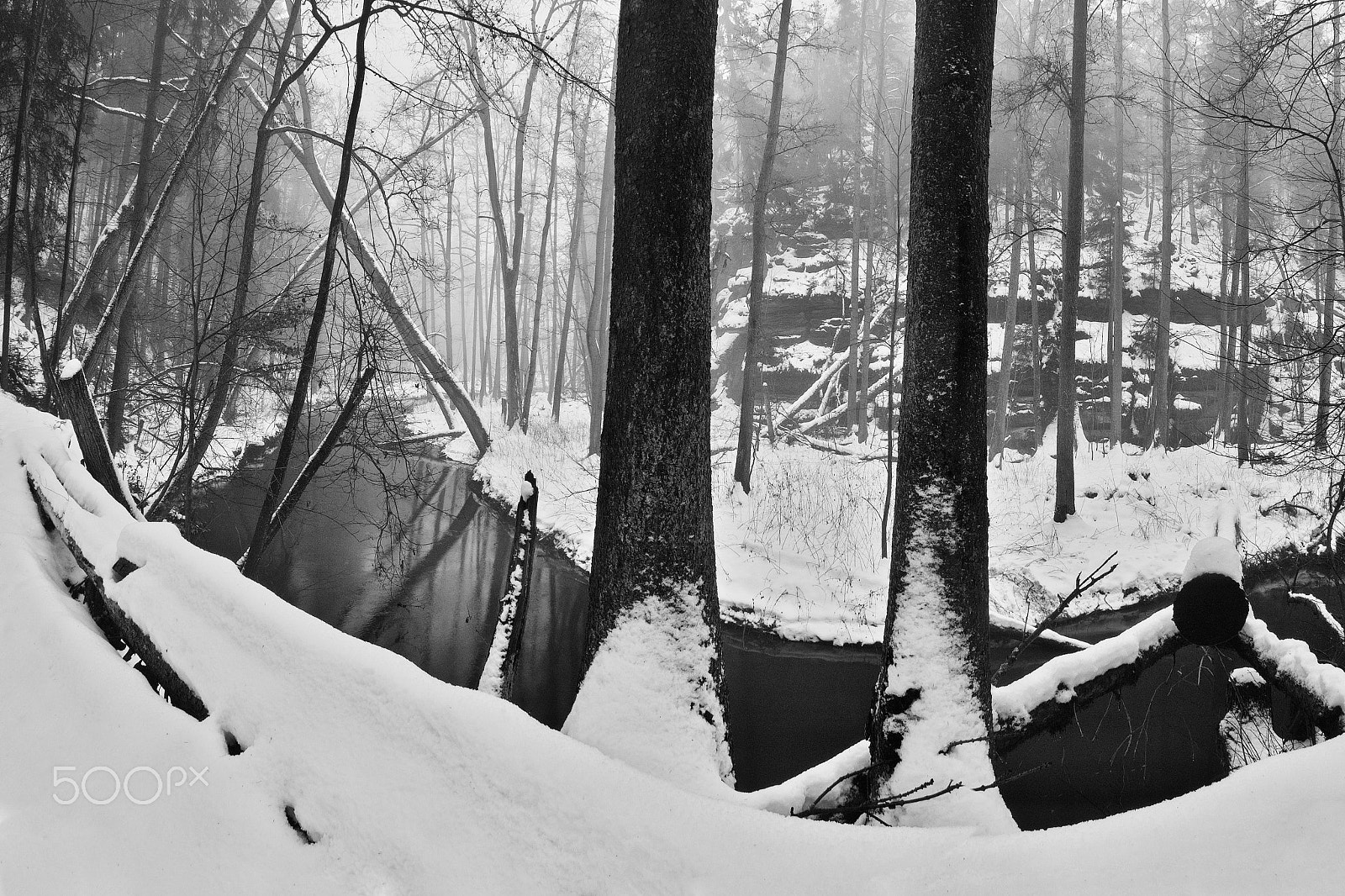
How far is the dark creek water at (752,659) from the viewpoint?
18.8ft

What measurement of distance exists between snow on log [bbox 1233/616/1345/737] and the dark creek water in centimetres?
35

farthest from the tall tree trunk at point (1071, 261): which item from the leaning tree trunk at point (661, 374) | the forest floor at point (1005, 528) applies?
the leaning tree trunk at point (661, 374)

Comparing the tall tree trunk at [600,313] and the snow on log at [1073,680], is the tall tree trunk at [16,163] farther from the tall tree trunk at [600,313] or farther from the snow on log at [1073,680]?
the tall tree trunk at [600,313]

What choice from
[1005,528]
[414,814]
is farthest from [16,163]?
[1005,528]

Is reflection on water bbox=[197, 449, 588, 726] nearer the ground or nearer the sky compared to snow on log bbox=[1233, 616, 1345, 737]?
nearer the ground

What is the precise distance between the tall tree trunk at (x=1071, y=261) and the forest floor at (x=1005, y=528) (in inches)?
29.6

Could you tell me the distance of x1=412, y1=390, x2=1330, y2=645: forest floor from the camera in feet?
29.3

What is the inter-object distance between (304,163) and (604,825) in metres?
12.3

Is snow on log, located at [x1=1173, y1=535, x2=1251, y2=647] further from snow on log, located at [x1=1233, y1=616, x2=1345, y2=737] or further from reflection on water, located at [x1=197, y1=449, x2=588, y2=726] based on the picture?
reflection on water, located at [x1=197, y1=449, x2=588, y2=726]

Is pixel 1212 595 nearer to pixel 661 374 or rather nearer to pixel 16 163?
pixel 661 374

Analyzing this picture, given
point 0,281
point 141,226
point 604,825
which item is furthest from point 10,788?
point 0,281

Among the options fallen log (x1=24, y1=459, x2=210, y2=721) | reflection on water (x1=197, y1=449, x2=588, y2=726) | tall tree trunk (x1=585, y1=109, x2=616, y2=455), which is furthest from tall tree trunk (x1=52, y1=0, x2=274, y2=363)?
tall tree trunk (x1=585, y1=109, x2=616, y2=455)

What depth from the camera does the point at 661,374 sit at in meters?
3.00

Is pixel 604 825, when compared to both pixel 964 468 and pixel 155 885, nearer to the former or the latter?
pixel 155 885
